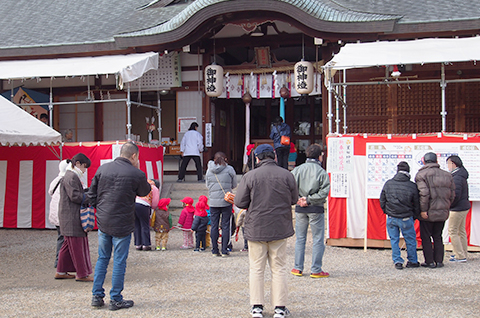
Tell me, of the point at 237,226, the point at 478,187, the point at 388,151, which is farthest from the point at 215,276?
the point at 478,187

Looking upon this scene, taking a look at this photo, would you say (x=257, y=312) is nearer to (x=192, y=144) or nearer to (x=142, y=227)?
(x=142, y=227)

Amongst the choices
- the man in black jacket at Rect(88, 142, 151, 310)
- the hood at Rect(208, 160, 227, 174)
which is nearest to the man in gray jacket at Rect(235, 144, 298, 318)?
the man in black jacket at Rect(88, 142, 151, 310)

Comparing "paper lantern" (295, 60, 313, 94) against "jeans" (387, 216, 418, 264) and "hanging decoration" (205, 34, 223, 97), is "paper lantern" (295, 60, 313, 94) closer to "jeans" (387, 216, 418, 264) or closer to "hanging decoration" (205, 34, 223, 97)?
"hanging decoration" (205, 34, 223, 97)

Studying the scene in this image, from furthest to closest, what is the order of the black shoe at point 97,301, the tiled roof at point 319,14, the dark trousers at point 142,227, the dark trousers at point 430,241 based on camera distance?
the tiled roof at point 319,14
the dark trousers at point 142,227
the dark trousers at point 430,241
the black shoe at point 97,301

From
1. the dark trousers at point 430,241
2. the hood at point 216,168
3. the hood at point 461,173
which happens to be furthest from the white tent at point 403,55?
the hood at point 216,168

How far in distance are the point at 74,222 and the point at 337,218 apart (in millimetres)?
4624

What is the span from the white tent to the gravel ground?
308 centimetres

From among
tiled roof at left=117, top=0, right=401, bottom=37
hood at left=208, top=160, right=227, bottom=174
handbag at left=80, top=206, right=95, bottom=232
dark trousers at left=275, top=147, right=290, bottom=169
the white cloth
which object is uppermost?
tiled roof at left=117, top=0, right=401, bottom=37

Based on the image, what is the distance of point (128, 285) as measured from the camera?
5879mm

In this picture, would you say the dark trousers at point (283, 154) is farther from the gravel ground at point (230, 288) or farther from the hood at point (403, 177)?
the hood at point (403, 177)

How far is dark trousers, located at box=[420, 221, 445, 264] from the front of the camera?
6.88m

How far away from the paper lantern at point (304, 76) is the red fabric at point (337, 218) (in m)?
4.18

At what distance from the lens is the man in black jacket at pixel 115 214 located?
4.80 metres

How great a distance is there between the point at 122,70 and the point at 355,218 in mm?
5954
